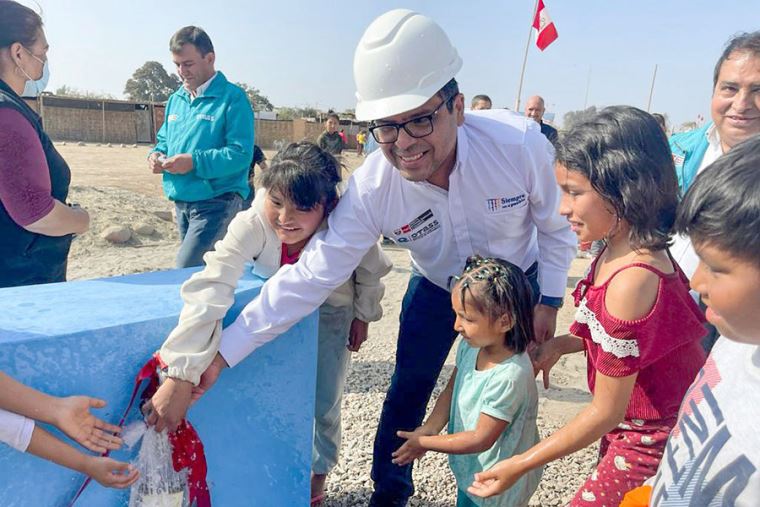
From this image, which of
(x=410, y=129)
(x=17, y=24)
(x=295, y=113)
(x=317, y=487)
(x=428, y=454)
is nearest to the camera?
(x=410, y=129)

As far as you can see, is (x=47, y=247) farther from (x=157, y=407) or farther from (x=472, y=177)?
(x=472, y=177)

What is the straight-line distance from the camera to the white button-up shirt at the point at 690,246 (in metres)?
2.32

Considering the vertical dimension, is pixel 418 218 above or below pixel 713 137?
below

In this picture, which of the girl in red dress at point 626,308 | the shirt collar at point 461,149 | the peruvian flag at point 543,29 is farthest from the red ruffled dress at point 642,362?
the peruvian flag at point 543,29

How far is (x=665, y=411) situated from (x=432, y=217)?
3.47ft

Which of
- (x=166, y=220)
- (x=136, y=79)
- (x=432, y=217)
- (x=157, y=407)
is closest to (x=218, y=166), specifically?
(x=432, y=217)

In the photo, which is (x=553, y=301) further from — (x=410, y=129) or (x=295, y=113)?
(x=295, y=113)

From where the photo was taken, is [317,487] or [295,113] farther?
[295,113]

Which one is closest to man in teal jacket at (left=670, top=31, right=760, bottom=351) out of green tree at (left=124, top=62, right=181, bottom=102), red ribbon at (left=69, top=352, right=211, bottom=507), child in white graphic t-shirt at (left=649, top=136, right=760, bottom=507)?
child in white graphic t-shirt at (left=649, top=136, right=760, bottom=507)

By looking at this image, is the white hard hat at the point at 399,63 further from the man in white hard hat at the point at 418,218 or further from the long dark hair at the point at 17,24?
the long dark hair at the point at 17,24

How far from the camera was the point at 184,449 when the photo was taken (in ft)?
5.75

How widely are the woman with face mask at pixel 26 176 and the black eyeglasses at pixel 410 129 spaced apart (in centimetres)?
127

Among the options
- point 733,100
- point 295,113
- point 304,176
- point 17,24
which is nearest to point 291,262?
point 304,176

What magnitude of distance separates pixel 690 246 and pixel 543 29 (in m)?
8.44
